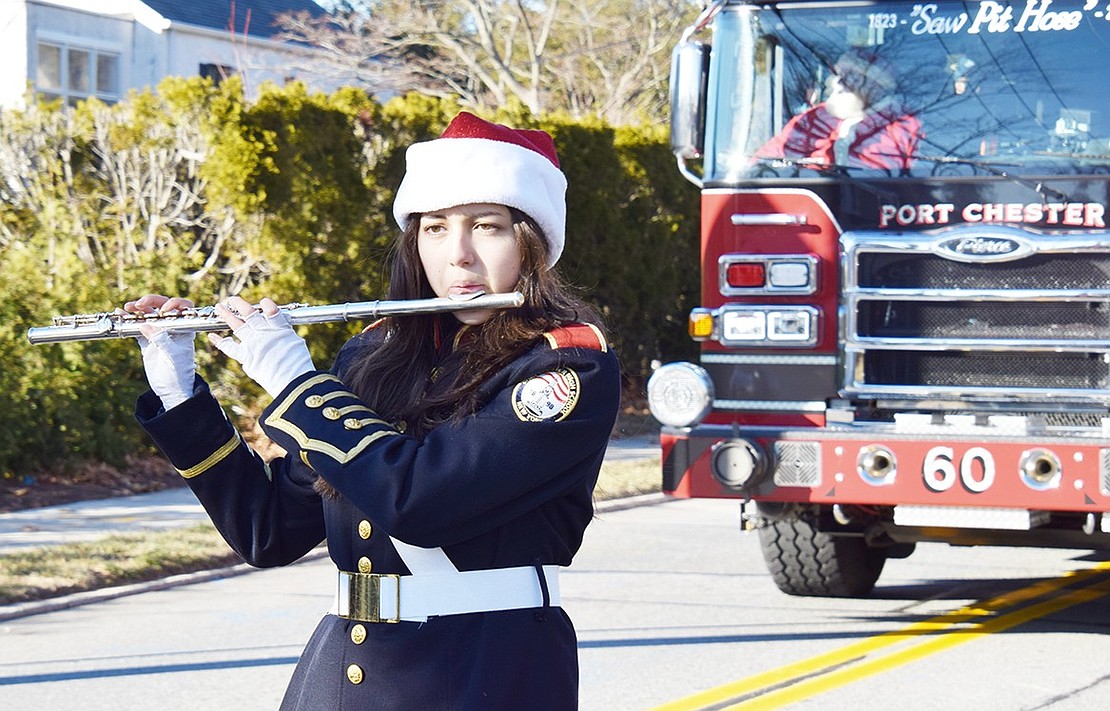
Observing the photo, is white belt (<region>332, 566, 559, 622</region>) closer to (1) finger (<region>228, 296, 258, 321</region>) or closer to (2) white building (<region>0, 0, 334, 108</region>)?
(1) finger (<region>228, 296, 258, 321</region>)

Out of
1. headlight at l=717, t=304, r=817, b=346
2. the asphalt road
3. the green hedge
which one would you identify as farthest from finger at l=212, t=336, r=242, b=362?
the green hedge

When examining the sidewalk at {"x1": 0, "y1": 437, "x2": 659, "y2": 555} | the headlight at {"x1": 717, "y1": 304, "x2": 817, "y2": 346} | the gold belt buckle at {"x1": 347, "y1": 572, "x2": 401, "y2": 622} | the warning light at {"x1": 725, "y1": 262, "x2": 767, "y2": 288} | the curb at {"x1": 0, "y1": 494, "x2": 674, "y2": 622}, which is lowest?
the curb at {"x1": 0, "y1": 494, "x2": 674, "y2": 622}

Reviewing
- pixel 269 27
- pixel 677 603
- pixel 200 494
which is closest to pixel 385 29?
pixel 269 27

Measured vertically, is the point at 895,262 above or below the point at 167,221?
below

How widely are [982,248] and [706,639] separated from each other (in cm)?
199

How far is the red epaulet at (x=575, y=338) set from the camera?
2639 millimetres

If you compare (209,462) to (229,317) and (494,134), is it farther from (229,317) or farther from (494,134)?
Answer: (494,134)

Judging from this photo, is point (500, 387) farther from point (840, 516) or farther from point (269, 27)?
point (269, 27)

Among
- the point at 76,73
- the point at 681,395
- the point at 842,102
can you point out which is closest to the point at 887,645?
the point at 681,395

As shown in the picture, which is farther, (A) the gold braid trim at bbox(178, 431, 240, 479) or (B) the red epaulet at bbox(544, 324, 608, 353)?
(A) the gold braid trim at bbox(178, 431, 240, 479)

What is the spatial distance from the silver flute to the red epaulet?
→ 0.07 meters

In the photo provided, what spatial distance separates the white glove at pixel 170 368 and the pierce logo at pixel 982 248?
4.61 metres

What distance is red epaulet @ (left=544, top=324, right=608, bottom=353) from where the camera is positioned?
264 cm

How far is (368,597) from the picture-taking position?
2.61 meters
